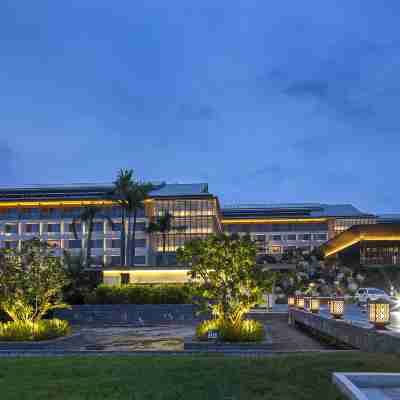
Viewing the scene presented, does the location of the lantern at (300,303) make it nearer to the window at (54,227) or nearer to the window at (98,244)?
the window at (98,244)

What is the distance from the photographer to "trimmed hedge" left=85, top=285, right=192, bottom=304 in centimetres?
4169

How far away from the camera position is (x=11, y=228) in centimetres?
11219

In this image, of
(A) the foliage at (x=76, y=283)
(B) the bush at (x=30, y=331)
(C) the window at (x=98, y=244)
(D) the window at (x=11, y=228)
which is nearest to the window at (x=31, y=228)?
(D) the window at (x=11, y=228)

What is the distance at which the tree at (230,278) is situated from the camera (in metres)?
22.2

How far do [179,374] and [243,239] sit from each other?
12240 mm

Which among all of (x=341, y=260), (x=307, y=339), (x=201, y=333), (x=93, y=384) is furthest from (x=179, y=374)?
Answer: (x=341, y=260)

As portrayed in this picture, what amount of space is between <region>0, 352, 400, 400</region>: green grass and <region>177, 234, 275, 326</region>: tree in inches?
305

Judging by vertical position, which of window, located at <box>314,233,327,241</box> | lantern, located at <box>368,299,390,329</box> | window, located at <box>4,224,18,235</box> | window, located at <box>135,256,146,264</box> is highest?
window, located at <box>314,233,327,241</box>

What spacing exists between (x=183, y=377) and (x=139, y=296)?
3105 centimetres

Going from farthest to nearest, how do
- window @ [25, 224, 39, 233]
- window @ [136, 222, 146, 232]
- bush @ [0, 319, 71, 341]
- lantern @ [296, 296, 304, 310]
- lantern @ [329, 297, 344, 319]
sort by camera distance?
window @ [25, 224, 39, 233] → window @ [136, 222, 146, 232] → lantern @ [296, 296, 304, 310] → lantern @ [329, 297, 344, 319] → bush @ [0, 319, 71, 341]

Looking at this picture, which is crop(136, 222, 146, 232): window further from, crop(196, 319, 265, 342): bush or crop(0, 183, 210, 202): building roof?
crop(196, 319, 265, 342): bush

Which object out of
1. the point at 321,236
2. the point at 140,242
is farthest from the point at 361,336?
the point at 321,236

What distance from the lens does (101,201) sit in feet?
352

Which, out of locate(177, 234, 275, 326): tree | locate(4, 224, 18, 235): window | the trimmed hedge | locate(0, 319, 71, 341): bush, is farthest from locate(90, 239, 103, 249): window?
locate(177, 234, 275, 326): tree
